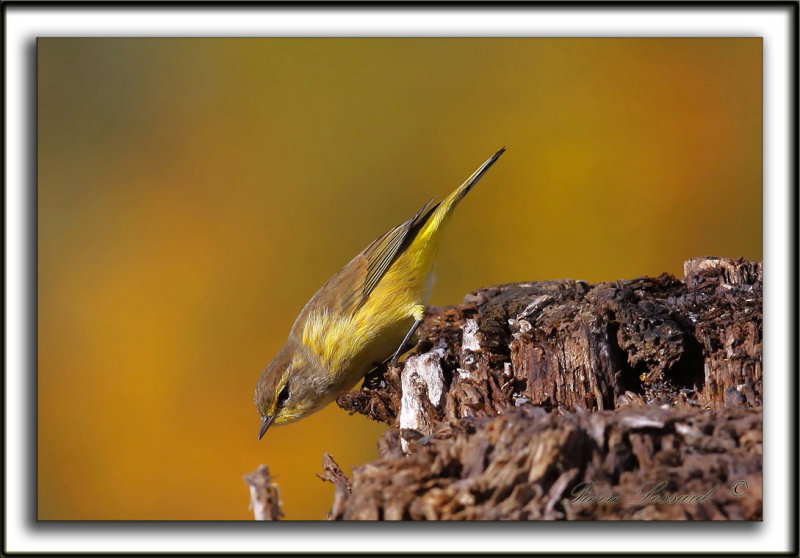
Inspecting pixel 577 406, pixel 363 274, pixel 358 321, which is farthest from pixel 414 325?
pixel 577 406

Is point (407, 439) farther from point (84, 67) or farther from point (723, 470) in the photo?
point (84, 67)

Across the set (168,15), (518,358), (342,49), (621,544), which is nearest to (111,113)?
(342,49)

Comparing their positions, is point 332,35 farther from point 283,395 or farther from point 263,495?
point 283,395

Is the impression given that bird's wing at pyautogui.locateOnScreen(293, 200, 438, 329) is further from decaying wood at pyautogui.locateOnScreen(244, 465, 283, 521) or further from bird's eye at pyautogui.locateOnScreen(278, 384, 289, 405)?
decaying wood at pyautogui.locateOnScreen(244, 465, 283, 521)

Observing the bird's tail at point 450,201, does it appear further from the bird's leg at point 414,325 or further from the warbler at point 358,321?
the bird's leg at point 414,325

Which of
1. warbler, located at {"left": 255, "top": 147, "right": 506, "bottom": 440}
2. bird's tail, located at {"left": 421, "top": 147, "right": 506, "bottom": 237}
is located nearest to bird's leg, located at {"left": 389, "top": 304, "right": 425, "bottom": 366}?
warbler, located at {"left": 255, "top": 147, "right": 506, "bottom": 440}

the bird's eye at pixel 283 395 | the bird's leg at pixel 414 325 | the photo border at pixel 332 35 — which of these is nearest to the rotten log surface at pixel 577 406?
the photo border at pixel 332 35
